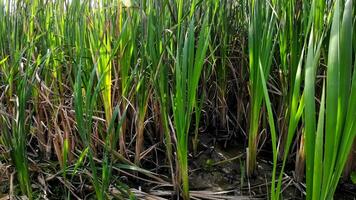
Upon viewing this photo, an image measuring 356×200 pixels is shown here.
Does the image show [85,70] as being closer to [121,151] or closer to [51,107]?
[51,107]

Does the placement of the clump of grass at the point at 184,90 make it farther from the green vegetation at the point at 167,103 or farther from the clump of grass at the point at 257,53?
the clump of grass at the point at 257,53

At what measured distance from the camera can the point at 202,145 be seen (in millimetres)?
1273

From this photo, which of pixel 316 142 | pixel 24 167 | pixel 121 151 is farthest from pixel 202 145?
pixel 316 142

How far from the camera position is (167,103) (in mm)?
1066

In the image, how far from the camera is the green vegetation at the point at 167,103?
3.03 ft

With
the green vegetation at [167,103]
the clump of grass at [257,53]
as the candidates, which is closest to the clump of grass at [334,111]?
the green vegetation at [167,103]

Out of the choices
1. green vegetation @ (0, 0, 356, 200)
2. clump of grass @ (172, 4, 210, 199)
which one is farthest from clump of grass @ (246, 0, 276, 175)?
clump of grass @ (172, 4, 210, 199)

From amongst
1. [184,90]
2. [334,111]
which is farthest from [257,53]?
[334,111]

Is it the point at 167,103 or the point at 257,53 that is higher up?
the point at 257,53

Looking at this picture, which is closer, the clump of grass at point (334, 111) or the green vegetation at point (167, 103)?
the clump of grass at point (334, 111)

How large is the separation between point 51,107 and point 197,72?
0.50 metres

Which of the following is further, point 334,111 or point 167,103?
point 167,103

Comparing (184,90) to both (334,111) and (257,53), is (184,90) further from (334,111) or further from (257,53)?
(334,111)

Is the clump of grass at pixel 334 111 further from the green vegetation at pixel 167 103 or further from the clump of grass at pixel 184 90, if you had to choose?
the clump of grass at pixel 184 90
